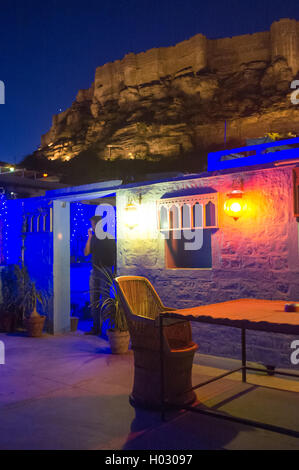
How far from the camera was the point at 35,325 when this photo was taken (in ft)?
22.3

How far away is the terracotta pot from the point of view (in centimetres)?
679

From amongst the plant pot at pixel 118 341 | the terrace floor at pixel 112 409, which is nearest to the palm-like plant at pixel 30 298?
the terrace floor at pixel 112 409

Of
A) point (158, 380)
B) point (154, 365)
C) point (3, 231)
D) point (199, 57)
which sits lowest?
point (158, 380)

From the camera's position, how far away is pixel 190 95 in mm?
55750

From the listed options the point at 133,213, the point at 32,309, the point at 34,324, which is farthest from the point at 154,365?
the point at 32,309

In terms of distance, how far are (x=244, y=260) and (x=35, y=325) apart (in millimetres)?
3669

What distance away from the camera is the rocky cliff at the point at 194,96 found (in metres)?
49.0

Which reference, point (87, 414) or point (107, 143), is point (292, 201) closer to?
point (87, 414)

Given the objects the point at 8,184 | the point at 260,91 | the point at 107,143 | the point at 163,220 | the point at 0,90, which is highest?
the point at 260,91

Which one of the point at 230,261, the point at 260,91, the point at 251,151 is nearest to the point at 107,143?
the point at 260,91

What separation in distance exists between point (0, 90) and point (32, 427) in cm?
533

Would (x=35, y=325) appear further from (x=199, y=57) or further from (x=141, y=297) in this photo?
(x=199, y=57)

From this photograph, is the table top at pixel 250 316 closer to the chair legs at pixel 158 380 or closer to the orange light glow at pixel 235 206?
the chair legs at pixel 158 380

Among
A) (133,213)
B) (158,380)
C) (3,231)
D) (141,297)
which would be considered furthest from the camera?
(3,231)
